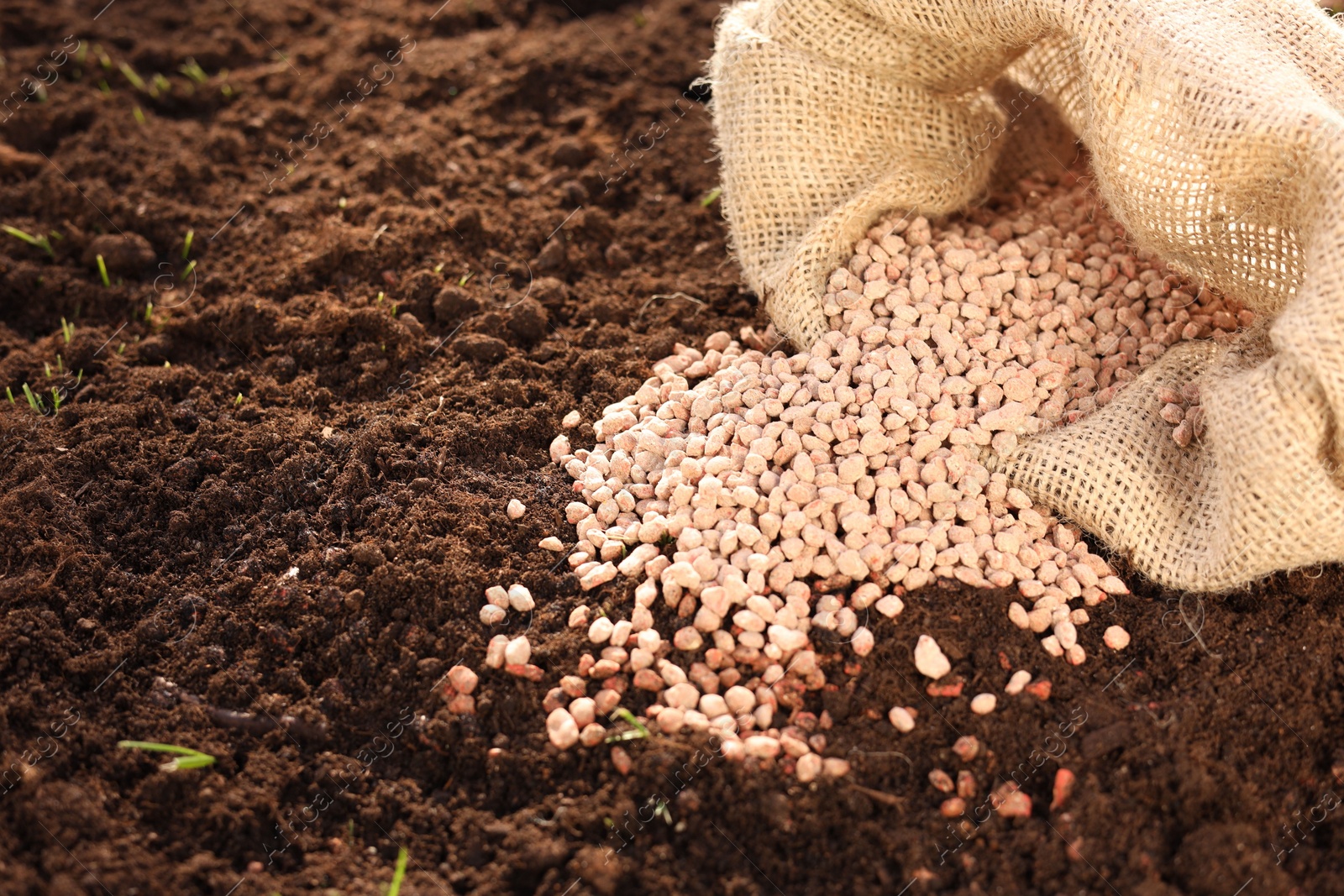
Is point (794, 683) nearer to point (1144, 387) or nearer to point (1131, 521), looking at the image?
point (1131, 521)

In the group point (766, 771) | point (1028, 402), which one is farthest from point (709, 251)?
point (766, 771)

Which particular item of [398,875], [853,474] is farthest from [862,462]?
[398,875]

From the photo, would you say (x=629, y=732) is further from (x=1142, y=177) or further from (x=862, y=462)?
(x=1142, y=177)

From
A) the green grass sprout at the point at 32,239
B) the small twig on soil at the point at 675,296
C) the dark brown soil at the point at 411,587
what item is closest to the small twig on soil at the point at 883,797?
the dark brown soil at the point at 411,587

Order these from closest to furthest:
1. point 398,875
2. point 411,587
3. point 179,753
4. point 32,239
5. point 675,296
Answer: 1. point 398,875
2. point 179,753
3. point 411,587
4. point 675,296
5. point 32,239

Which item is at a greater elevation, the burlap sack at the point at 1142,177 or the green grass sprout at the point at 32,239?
the green grass sprout at the point at 32,239

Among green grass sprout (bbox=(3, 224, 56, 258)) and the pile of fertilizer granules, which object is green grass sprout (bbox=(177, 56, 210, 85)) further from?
the pile of fertilizer granules

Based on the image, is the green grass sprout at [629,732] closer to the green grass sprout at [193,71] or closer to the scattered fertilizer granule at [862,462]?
the scattered fertilizer granule at [862,462]
